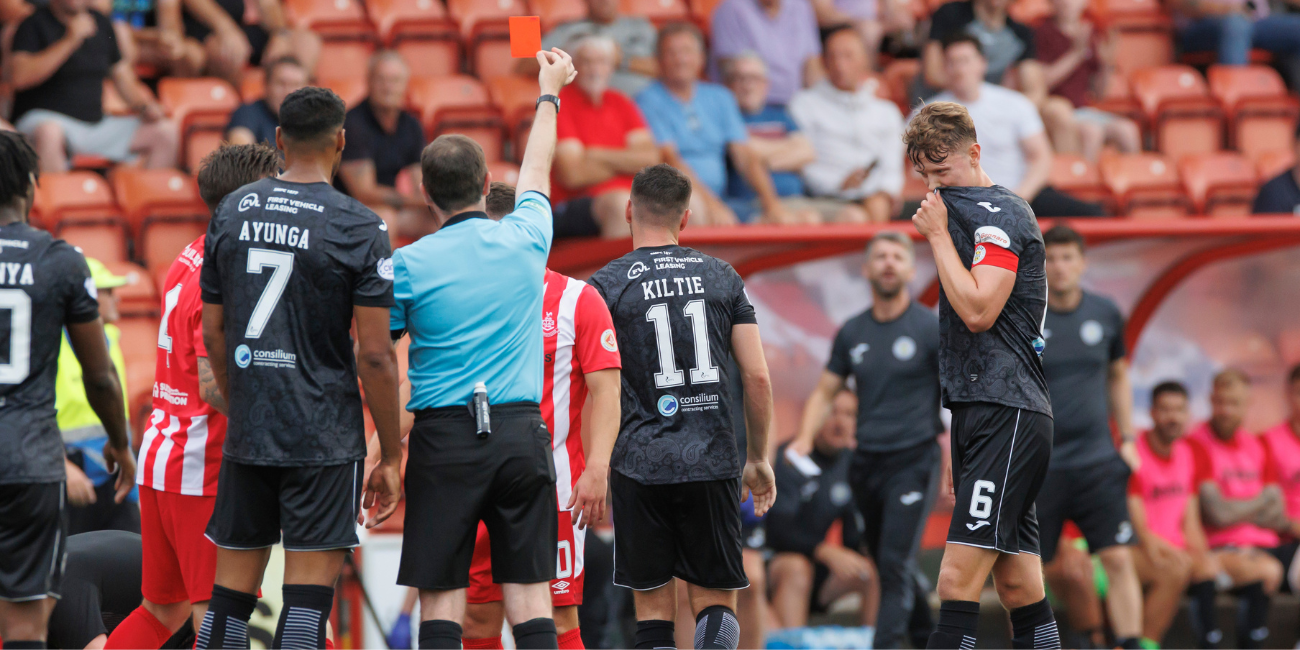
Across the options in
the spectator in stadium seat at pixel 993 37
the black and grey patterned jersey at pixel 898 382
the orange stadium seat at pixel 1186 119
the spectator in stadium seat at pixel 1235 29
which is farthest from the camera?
the spectator in stadium seat at pixel 1235 29

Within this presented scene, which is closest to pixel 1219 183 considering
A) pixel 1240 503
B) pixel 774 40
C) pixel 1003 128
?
pixel 1003 128

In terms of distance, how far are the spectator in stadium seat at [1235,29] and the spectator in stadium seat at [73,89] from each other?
31.1ft

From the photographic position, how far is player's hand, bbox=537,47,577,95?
15.2ft

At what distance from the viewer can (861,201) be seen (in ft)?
31.8

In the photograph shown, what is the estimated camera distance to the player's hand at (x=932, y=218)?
15.3ft

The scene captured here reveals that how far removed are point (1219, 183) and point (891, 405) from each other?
5154 mm

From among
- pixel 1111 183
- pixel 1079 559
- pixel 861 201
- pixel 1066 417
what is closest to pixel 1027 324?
pixel 1066 417

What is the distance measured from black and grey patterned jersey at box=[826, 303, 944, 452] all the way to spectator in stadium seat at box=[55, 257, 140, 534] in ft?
12.9

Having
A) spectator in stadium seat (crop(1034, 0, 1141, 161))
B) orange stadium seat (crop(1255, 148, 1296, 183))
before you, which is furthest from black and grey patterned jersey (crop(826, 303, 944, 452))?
orange stadium seat (crop(1255, 148, 1296, 183))

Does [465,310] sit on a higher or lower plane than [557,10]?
lower

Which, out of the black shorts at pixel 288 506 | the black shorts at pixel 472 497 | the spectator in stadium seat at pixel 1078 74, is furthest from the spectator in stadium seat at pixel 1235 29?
the black shorts at pixel 288 506

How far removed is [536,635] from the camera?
4.10 metres

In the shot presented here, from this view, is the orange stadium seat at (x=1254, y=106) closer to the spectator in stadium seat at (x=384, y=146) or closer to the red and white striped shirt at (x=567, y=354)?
the spectator in stadium seat at (x=384, y=146)

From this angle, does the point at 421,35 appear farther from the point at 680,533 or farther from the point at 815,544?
the point at 680,533
